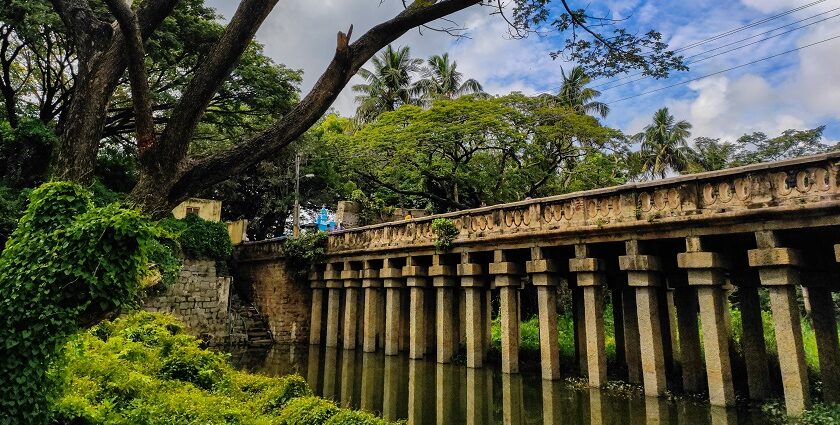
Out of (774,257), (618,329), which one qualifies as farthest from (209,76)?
(618,329)

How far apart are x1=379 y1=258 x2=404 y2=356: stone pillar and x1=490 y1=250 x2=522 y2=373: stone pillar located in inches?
172

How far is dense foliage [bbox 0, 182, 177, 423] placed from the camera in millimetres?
3902

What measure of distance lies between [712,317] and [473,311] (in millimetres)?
5784

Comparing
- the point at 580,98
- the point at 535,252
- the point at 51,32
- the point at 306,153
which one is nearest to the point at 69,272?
the point at 535,252

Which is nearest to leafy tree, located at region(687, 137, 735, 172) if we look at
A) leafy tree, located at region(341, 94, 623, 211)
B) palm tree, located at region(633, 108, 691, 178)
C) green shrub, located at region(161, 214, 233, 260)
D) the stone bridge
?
palm tree, located at region(633, 108, 691, 178)

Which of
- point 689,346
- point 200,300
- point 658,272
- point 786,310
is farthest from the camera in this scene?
point 200,300

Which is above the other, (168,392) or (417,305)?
(417,305)

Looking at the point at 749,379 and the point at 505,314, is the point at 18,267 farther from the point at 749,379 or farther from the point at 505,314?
the point at 749,379

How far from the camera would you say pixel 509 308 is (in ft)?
40.6

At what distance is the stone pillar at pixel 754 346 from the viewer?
32.3 ft

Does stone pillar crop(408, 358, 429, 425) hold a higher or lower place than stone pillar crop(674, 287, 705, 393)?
lower

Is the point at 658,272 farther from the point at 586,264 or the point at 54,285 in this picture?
the point at 54,285

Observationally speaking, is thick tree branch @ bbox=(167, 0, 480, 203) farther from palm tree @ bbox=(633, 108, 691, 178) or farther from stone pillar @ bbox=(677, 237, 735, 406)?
palm tree @ bbox=(633, 108, 691, 178)

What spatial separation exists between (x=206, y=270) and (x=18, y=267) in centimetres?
1669
